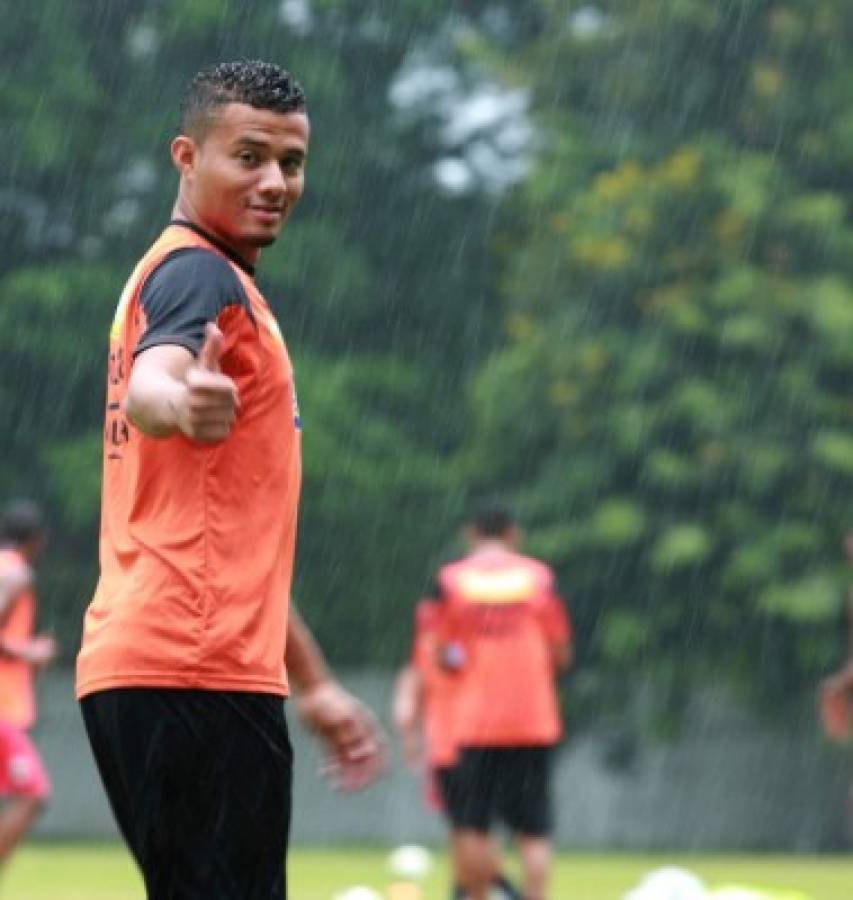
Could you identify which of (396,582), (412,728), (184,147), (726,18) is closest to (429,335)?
(396,582)

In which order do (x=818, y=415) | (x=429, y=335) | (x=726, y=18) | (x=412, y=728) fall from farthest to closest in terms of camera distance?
(x=429, y=335), (x=726, y=18), (x=818, y=415), (x=412, y=728)

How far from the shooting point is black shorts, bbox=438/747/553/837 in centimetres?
1259

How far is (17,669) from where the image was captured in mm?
13188

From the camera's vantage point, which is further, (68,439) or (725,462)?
(68,439)

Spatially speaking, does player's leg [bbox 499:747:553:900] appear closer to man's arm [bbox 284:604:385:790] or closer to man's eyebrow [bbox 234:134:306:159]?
man's arm [bbox 284:604:385:790]

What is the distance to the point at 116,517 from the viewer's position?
15.4ft

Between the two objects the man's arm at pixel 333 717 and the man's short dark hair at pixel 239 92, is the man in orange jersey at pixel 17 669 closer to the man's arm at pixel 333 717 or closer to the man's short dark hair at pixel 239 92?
the man's arm at pixel 333 717

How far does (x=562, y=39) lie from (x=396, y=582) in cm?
676

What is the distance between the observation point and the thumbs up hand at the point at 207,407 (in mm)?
4059

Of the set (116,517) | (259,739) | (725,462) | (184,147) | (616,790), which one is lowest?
(616,790)

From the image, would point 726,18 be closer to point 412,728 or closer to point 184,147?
point 412,728

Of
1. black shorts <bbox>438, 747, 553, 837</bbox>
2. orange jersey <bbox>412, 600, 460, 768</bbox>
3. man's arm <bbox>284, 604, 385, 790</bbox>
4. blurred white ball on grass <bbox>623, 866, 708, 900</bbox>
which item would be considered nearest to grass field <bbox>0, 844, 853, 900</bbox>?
orange jersey <bbox>412, 600, 460, 768</bbox>

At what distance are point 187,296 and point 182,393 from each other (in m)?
0.36

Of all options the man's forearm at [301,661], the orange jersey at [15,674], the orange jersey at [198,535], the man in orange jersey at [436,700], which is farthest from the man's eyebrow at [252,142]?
the orange jersey at [15,674]
